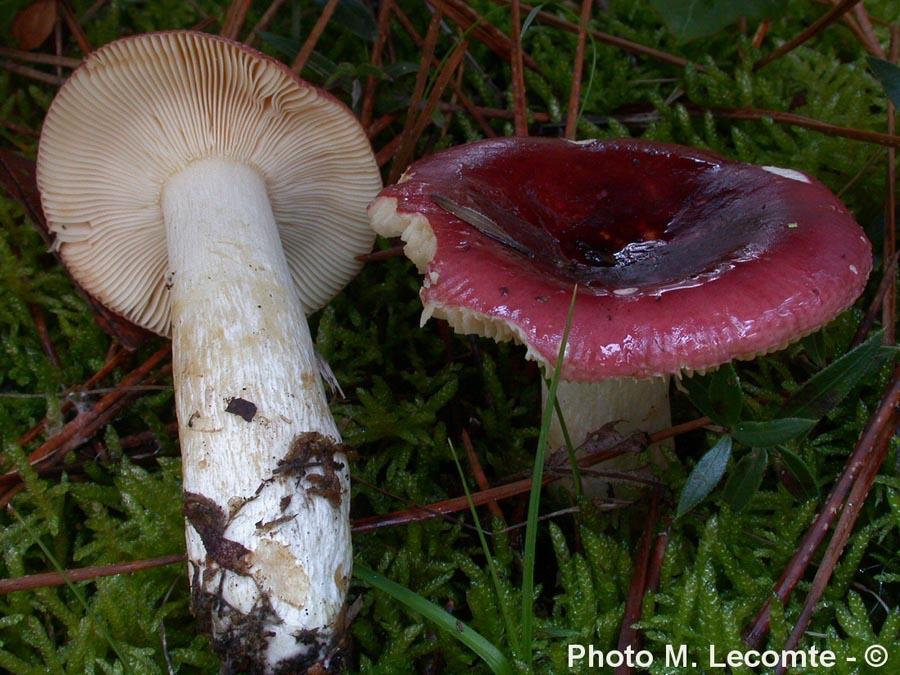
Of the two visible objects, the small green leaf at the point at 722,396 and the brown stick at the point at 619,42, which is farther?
the brown stick at the point at 619,42

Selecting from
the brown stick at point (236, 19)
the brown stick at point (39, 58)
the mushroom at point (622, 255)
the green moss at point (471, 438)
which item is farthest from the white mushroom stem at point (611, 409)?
the brown stick at point (39, 58)

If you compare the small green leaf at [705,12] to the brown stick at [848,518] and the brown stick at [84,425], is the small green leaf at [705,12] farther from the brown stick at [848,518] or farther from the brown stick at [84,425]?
the brown stick at [84,425]

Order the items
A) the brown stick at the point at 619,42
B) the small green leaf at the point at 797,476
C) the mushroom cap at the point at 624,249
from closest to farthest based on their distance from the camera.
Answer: the mushroom cap at the point at 624,249 → the small green leaf at the point at 797,476 → the brown stick at the point at 619,42

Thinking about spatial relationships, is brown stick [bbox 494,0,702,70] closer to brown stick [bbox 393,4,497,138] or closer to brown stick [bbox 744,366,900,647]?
brown stick [bbox 393,4,497,138]

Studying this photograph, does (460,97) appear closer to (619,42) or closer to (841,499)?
(619,42)

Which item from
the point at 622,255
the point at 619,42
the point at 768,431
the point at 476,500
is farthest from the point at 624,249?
the point at 619,42
